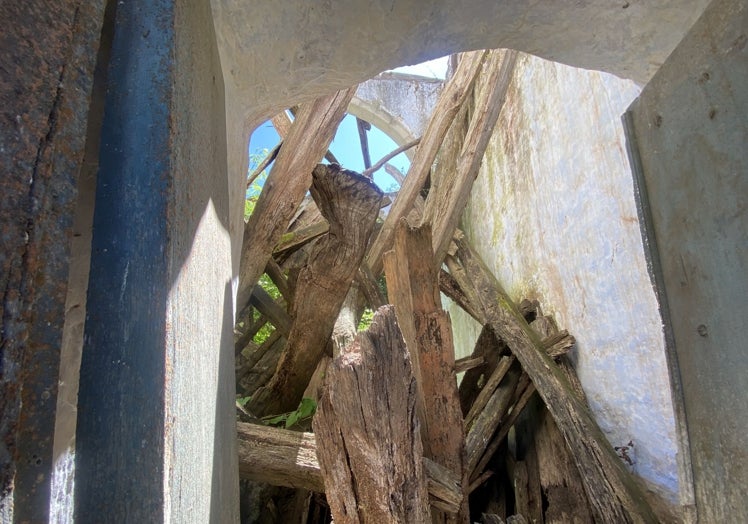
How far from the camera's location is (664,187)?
4.68 ft

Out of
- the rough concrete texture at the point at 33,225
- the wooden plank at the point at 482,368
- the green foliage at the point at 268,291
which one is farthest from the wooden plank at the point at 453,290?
→ the rough concrete texture at the point at 33,225

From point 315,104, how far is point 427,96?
21.0 feet

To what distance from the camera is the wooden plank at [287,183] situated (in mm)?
3016

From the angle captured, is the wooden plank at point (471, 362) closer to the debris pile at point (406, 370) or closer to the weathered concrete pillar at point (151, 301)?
the debris pile at point (406, 370)

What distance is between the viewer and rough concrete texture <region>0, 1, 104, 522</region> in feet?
1.58

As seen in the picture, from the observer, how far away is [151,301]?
2.28 ft

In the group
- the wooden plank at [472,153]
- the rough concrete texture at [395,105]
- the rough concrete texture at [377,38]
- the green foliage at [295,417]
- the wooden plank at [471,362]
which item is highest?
the rough concrete texture at [395,105]

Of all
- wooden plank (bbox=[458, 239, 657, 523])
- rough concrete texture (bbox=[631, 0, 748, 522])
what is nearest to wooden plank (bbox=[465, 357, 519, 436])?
wooden plank (bbox=[458, 239, 657, 523])

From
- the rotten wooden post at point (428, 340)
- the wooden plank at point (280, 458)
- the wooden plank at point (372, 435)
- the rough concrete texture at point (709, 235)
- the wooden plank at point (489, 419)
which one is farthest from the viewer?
the wooden plank at point (489, 419)

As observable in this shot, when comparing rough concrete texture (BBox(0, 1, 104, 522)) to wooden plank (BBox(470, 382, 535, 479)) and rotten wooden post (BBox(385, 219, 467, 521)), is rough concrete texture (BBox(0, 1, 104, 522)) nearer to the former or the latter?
rotten wooden post (BBox(385, 219, 467, 521))

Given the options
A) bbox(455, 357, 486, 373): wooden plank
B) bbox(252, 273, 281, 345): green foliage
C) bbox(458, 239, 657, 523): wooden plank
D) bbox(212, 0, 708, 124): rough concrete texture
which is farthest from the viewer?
bbox(252, 273, 281, 345): green foliage

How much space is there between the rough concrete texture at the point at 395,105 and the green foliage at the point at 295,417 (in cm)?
695

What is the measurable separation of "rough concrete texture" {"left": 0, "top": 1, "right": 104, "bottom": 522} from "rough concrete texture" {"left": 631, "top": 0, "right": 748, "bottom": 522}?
1.29 m

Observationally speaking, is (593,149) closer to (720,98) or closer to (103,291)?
(720,98)
